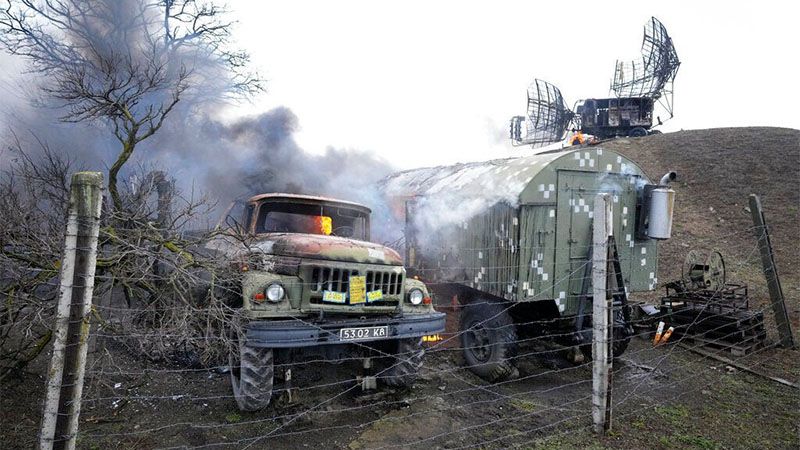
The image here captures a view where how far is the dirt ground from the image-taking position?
13.6ft

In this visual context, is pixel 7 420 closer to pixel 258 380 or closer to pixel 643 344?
pixel 258 380

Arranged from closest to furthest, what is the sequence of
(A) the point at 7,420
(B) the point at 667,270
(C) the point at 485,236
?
(A) the point at 7,420 → (C) the point at 485,236 → (B) the point at 667,270

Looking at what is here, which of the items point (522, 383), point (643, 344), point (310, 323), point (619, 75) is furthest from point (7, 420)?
point (619, 75)

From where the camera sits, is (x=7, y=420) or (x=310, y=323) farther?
(x=310, y=323)

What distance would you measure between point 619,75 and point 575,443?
88.2 feet

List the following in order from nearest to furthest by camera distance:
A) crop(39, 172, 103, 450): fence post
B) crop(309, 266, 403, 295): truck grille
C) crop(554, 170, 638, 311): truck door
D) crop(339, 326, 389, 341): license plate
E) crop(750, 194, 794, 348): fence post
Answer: crop(39, 172, 103, 450): fence post
crop(339, 326, 389, 341): license plate
crop(309, 266, 403, 295): truck grille
crop(554, 170, 638, 311): truck door
crop(750, 194, 794, 348): fence post

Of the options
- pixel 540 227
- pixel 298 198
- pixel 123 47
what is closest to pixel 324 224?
pixel 298 198

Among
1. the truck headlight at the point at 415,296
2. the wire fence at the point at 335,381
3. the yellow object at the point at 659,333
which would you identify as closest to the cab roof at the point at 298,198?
the wire fence at the point at 335,381

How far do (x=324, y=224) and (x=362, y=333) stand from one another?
2041 millimetres

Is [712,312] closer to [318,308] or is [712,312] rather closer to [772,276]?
[772,276]

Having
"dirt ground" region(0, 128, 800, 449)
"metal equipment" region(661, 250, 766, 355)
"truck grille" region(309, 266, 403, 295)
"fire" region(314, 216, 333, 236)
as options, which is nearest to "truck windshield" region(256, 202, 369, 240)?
"fire" region(314, 216, 333, 236)

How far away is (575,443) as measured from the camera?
4.17 meters

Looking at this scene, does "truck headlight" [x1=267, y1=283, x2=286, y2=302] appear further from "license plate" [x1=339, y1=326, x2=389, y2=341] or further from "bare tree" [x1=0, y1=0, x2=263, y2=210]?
"bare tree" [x1=0, y1=0, x2=263, y2=210]

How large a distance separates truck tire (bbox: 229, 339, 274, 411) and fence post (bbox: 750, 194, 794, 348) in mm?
7943
